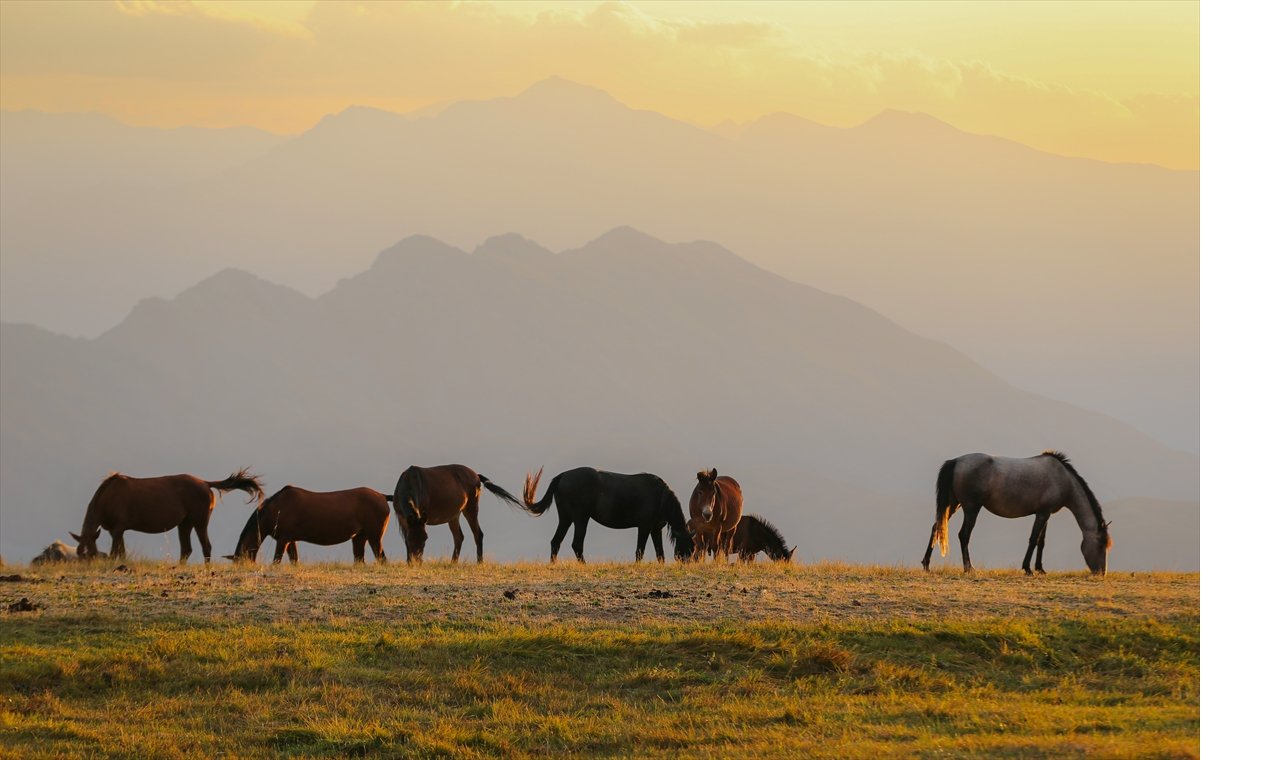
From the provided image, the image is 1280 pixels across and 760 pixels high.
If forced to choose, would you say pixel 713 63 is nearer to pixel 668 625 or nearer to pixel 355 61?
→ pixel 355 61

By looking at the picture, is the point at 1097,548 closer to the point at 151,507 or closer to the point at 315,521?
the point at 315,521

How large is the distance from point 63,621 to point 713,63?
105ft

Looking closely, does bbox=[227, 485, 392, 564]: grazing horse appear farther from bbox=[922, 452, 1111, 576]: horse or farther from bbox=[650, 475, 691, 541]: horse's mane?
bbox=[922, 452, 1111, 576]: horse

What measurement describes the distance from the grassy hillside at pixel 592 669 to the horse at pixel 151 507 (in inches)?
175

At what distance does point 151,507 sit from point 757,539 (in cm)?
Result: 1310

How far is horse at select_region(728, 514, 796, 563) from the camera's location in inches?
1216

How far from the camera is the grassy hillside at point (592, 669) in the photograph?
13.4 m

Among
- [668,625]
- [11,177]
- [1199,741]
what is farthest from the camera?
[11,177]

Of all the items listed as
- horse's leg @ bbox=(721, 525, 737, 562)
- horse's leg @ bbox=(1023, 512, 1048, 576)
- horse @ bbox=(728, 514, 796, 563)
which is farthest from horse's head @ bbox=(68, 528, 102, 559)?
horse's leg @ bbox=(1023, 512, 1048, 576)

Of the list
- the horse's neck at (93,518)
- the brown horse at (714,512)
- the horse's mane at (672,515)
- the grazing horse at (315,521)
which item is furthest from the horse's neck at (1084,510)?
the horse's neck at (93,518)

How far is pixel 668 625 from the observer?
57.5 ft

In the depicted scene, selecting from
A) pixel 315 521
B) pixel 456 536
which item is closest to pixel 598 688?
pixel 315 521

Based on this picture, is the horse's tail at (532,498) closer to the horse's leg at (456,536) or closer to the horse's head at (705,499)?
the horse's leg at (456,536)
